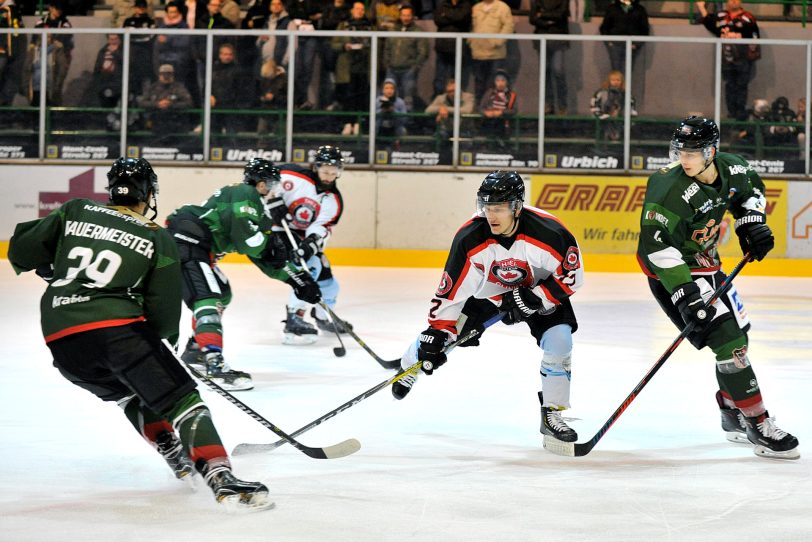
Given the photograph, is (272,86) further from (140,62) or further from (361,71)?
(140,62)

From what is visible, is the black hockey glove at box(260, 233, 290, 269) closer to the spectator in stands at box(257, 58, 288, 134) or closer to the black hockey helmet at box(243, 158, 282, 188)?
the black hockey helmet at box(243, 158, 282, 188)

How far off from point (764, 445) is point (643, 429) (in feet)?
1.68

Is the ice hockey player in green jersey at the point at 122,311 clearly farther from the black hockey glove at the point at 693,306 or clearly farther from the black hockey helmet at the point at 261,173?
the black hockey helmet at the point at 261,173

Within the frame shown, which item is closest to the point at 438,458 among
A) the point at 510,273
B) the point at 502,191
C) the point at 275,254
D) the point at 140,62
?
the point at 510,273

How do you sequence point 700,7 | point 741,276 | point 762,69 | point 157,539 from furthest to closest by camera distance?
point 700,7
point 762,69
point 741,276
point 157,539

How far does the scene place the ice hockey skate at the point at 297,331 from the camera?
6242 millimetres

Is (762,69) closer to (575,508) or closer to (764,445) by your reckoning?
(764,445)

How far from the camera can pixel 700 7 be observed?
12047 mm

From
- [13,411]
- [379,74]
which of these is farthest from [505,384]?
[379,74]

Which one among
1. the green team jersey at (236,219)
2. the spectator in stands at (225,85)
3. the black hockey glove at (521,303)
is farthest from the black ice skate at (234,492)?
the spectator in stands at (225,85)

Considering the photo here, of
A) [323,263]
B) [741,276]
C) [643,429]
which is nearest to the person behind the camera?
[643,429]

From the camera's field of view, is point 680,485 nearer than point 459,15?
Yes

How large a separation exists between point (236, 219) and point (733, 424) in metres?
2.36

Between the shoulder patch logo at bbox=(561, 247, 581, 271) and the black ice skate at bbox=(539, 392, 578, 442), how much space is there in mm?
512
